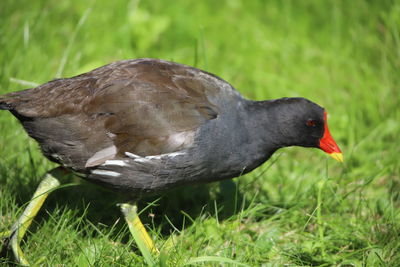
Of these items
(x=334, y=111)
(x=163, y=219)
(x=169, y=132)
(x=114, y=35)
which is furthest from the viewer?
(x=114, y=35)

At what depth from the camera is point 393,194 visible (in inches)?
144

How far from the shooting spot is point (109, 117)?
3039mm

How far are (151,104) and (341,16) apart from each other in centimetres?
339

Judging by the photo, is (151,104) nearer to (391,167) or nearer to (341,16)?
(391,167)

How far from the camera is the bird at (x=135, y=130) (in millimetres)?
3021

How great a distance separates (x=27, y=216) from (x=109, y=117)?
32.7 inches

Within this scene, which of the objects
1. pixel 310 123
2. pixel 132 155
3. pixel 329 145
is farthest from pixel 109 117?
pixel 329 145

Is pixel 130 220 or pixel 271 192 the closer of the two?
pixel 130 220

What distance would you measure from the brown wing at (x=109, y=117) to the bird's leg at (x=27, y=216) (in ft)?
0.97

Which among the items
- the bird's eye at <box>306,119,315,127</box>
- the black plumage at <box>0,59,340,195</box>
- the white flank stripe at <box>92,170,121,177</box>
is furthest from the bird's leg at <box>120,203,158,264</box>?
the bird's eye at <box>306,119,315,127</box>

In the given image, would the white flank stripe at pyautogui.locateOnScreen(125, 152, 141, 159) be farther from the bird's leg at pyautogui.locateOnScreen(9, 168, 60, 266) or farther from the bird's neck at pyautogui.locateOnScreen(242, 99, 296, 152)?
the bird's neck at pyautogui.locateOnScreen(242, 99, 296, 152)

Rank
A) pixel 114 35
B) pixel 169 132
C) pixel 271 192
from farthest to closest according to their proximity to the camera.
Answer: pixel 114 35 → pixel 271 192 → pixel 169 132

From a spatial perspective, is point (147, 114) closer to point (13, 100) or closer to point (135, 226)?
point (135, 226)

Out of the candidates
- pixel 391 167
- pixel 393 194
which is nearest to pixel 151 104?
pixel 393 194
